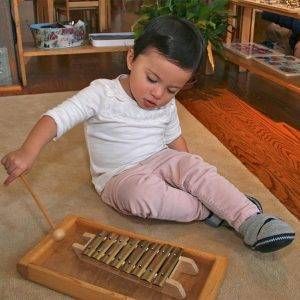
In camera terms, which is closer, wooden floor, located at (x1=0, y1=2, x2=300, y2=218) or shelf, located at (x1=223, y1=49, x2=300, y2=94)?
wooden floor, located at (x1=0, y1=2, x2=300, y2=218)

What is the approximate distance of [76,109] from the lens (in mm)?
941

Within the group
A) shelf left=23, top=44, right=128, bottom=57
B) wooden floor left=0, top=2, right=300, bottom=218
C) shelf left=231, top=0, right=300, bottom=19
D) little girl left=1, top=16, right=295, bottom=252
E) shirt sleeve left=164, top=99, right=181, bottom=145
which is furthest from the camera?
shelf left=23, top=44, right=128, bottom=57

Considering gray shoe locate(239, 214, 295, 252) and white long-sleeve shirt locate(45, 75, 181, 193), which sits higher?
white long-sleeve shirt locate(45, 75, 181, 193)

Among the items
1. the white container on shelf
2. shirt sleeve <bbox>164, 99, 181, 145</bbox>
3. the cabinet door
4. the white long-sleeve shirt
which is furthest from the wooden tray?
the white container on shelf

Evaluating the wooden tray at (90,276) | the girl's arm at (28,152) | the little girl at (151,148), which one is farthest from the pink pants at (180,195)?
the girl's arm at (28,152)

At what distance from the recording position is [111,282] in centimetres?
79

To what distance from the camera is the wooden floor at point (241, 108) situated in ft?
4.27

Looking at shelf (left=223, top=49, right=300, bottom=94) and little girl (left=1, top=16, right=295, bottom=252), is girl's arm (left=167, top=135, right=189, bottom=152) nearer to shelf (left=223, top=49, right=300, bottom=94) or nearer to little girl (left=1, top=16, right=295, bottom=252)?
little girl (left=1, top=16, right=295, bottom=252)

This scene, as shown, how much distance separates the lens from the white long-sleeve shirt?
0.99 m

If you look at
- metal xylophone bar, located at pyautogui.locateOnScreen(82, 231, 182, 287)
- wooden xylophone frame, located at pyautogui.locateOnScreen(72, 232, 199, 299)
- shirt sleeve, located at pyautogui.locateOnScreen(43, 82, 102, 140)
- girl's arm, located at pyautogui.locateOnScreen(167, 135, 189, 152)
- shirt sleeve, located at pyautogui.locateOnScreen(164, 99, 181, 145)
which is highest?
shirt sleeve, located at pyautogui.locateOnScreen(43, 82, 102, 140)

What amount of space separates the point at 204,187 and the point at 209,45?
3.68 ft

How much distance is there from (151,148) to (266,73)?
2.84ft

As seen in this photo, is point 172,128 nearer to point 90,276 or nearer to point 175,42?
point 175,42

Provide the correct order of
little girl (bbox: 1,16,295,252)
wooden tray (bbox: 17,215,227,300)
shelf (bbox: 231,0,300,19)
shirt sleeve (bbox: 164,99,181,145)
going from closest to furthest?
wooden tray (bbox: 17,215,227,300)
little girl (bbox: 1,16,295,252)
shirt sleeve (bbox: 164,99,181,145)
shelf (bbox: 231,0,300,19)
